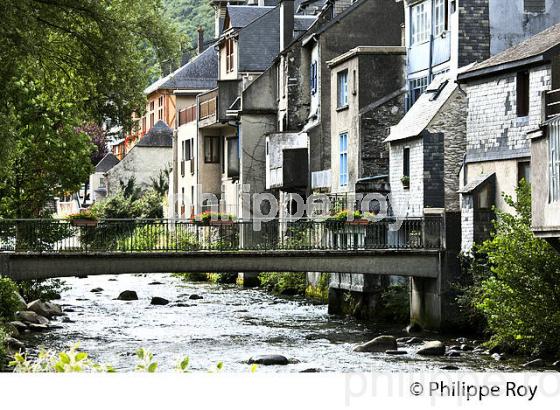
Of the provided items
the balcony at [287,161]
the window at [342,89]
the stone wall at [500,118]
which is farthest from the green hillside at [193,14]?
the stone wall at [500,118]

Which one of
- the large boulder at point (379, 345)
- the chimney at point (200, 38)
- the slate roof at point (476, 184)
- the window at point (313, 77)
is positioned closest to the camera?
the large boulder at point (379, 345)

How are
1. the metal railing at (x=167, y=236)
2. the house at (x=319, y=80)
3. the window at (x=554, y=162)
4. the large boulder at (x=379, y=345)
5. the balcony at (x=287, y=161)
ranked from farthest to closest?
the balcony at (x=287, y=161) < the house at (x=319, y=80) < the metal railing at (x=167, y=236) < the large boulder at (x=379, y=345) < the window at (x=554, y=162)

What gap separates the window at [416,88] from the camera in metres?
50.5

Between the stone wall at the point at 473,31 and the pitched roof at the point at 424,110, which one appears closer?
the pitched roof at the point at 424,110

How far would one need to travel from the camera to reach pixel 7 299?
39.7 m

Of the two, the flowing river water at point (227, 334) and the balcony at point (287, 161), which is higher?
the balcony at point (287, 161)

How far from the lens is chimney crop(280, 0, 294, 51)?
67.7 meters

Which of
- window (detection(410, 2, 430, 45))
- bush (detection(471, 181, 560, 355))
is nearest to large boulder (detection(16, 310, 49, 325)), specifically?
bush (detection(471, 181, 560, 355))

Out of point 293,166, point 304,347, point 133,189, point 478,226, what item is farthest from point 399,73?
point 133,189

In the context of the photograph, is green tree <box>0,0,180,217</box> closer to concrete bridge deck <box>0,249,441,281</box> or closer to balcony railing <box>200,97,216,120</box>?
concrete bridge deck <box>0,249,441,281</box>

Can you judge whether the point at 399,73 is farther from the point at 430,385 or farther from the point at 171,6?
the point at 171,6

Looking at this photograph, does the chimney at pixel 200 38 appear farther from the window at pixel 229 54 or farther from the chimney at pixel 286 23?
the chimney at pixel 286 23

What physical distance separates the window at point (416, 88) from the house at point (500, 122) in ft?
24.1
